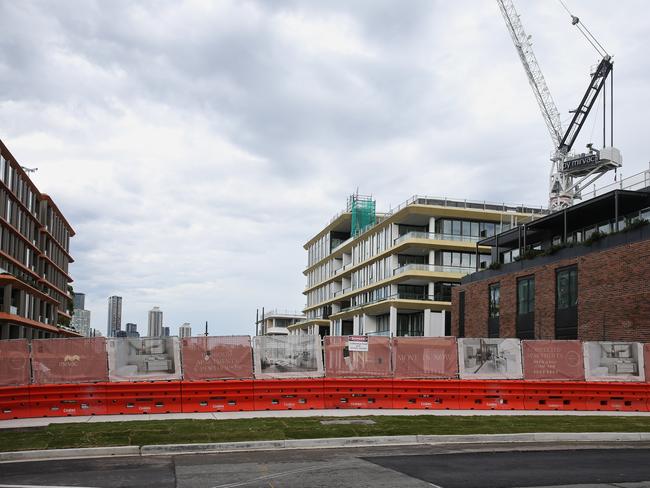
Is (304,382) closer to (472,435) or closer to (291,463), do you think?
(472,435)

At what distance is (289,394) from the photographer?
20156 millimetres

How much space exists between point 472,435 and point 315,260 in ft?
319

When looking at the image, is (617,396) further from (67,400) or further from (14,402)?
(14,402)

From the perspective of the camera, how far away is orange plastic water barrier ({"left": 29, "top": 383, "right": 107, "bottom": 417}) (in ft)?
60.5

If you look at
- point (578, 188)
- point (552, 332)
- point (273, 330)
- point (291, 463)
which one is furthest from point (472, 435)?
point (273, 330)

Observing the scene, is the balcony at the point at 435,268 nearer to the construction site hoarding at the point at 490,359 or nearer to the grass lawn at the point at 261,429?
the construction site hoarding at the point at 490,359

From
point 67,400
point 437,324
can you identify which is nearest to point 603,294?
point 67,400

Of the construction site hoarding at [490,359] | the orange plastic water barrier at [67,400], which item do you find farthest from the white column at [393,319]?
the orange plastic water barrier at [67,400]

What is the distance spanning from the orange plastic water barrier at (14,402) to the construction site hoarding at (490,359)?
12.8 meters

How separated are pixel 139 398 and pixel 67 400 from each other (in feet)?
6.29

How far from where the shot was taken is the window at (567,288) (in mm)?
38394

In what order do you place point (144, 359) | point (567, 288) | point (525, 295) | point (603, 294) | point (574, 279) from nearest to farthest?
1. point (144, 359)
2. point (603, 294)
3. point (574, 279)
4. point (567, 288)
5. point (525, 295)

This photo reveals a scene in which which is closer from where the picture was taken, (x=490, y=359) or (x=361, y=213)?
(x=490, y=359)

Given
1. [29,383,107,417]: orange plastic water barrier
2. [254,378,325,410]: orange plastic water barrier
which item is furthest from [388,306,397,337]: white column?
[29,383,107,417]: orange plastic water barrier
